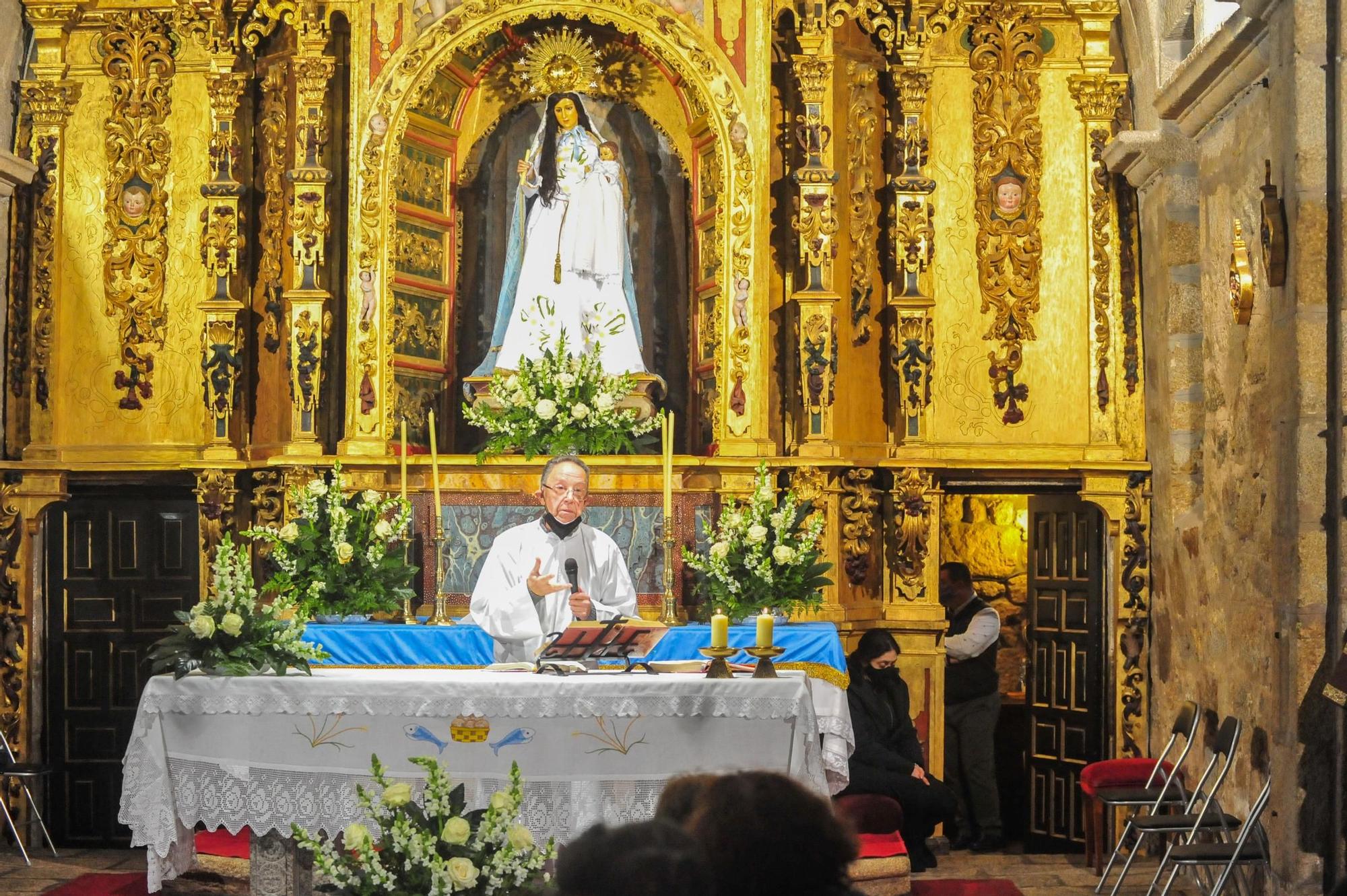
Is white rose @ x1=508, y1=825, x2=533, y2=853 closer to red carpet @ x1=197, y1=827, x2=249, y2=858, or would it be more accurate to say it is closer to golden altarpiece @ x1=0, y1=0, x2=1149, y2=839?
red carpet @ x1=197, y1=827, x2=249, y2=858

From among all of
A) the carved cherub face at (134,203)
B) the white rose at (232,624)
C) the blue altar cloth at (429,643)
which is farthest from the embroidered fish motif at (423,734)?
the carved cherub face at (134,203)

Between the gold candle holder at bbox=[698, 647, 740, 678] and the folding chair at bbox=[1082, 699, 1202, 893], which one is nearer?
the gold candle holder at bbox=[698, 647, 740, 678]

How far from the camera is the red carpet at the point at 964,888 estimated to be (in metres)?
9.49

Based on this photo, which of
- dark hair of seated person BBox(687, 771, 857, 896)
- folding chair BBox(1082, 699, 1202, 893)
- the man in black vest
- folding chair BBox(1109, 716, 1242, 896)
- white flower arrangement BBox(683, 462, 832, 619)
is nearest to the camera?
dark hair of seated person BBox(687, 771, 857, 896)

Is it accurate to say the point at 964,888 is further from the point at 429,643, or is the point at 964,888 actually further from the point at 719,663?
the point at 429,643

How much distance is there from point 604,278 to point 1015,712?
443cm

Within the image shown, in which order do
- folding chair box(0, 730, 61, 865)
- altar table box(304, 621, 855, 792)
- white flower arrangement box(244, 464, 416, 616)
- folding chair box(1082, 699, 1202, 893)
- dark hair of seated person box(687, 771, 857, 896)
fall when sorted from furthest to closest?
folding chair box(0, 730, 61, 865) < white flower arrangement box(244, 464, 416, 616) < folding chair box(1082, 699, 1202, 893) < altar table box(304, 621, 855, 792) < dark hair of seated person box(687, 771, 857, 896)

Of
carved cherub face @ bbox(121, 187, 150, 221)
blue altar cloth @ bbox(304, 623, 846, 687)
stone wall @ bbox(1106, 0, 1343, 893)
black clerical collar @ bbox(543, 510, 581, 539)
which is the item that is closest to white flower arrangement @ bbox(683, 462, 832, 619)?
blue altar cloth @ bbox(304, 623, 846, 687)

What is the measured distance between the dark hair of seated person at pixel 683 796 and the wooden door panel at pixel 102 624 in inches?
342

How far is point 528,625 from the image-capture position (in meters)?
8.77

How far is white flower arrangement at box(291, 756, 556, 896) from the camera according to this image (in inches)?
212

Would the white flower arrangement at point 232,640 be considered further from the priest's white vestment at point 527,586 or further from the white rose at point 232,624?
the priest's white vestment at point 527,586

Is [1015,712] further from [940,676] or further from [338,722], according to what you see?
[338,722]

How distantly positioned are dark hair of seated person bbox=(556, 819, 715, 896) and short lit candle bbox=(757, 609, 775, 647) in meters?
4.68
